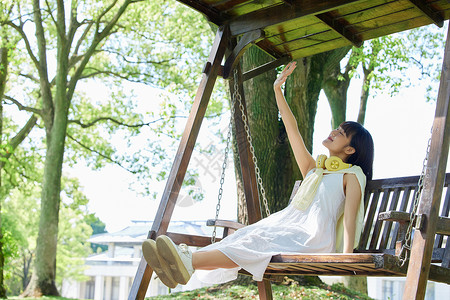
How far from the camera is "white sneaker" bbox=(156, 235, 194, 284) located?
2699mm

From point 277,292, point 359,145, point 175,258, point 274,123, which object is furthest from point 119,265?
point 175,258

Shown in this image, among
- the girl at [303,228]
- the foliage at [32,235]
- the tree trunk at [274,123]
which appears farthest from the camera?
the foliage at [32,235]

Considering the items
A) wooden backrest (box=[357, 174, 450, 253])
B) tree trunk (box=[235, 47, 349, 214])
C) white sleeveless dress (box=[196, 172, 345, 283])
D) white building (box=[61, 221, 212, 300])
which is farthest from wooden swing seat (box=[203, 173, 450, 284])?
white building (box=[61, 221, 212, 300])

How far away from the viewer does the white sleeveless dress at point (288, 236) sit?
292 cm

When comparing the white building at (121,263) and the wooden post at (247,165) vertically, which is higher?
the wooden post at (247,165)

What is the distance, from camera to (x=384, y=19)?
12.6 feet

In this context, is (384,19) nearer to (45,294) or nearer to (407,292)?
(407,292)

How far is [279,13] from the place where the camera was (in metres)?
3.78

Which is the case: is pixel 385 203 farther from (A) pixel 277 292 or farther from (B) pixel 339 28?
(A) pixel 277 292

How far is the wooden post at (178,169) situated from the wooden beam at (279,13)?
22cm

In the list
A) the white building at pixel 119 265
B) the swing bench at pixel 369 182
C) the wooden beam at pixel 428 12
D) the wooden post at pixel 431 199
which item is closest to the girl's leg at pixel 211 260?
the swing bench at pixel 369 182

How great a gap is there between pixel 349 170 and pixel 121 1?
12.1 m

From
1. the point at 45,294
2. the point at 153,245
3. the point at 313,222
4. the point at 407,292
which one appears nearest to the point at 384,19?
the point at 313,222

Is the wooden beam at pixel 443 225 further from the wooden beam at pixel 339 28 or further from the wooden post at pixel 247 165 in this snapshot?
the wooden beam at pixel 339 28
